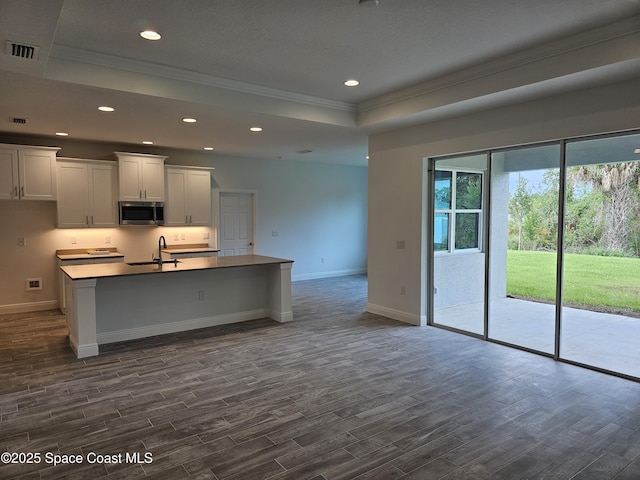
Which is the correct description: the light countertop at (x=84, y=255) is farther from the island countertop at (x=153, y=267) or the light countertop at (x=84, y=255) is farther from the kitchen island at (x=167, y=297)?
the kitchen island at (x=167, y=297)

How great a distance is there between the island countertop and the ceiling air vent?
6.91 feet

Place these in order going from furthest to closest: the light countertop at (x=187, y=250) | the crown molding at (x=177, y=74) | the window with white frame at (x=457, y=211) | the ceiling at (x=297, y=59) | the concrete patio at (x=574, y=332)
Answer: the light countertop at (x=187, y=250)
the window with white frame at (x=457, y=211)
the concrete patio at (x=574, y=332)
the crown molding at (x=177, y=74)
the ceiling at (x=297, y=59)

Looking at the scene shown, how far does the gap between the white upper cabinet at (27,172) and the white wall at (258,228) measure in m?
0.47

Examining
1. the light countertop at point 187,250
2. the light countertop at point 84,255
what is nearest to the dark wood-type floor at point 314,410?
the light countertop at point 84,255

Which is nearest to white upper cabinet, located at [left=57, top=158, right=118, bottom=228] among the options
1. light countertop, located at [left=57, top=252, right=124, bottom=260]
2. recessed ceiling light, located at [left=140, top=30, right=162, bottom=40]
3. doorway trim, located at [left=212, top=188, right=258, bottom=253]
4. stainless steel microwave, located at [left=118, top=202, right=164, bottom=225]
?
stainless steel microwave, located at [left=118, top=202, right=164, bottom=225]

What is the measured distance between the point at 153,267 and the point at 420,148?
12.2ft

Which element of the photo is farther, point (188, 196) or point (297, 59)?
point (188, 196)

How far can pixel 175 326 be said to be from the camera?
5.34 meters

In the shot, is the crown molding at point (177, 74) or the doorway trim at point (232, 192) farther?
the doorway trim at point (232, 192)

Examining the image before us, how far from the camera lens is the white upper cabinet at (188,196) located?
748 centimetres

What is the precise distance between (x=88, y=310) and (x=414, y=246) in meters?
3.97

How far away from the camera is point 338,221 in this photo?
33.6 ft

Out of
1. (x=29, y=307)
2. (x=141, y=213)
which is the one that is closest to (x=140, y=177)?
(x=141, y=213)

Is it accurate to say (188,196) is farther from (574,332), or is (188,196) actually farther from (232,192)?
(574,332)
